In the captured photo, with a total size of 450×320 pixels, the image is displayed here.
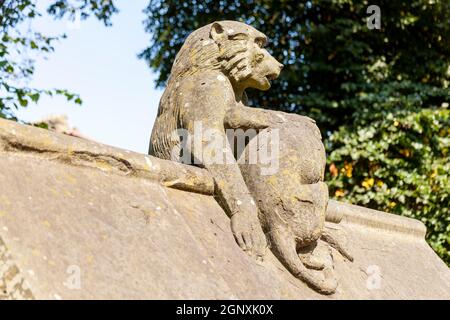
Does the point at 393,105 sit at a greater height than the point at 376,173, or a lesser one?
greater

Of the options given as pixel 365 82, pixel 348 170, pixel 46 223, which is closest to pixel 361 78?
pixel 365 82

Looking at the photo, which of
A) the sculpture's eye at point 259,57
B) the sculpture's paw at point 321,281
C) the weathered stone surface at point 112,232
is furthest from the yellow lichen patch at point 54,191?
the sculpture's eye at point 259,57

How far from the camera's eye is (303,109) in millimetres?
10094

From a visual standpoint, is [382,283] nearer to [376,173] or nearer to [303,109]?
[376,173]

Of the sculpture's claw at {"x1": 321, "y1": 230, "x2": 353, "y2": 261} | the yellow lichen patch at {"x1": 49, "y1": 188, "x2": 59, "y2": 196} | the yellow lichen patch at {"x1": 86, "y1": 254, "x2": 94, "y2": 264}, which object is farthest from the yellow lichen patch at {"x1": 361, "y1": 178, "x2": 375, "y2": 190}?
the yellow lichen patch at {"x1": 86, "y1": 254, "x2": 94, "y2": 264}

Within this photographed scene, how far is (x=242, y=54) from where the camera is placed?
11.0 ft

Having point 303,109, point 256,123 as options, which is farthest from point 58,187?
point 303,109

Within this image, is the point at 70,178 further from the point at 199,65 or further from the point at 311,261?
the point at 311,261

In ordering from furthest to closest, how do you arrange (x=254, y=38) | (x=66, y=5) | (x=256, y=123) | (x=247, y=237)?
1. (x=66, y=5)
2. (x=254, y=38)
3. (x=256, y=123)
4. (x=247, y=237)

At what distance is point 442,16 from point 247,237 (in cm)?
776

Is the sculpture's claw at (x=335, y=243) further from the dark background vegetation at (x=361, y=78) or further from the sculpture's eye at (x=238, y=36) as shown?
the dark background vegetation at (x=361, y=78)

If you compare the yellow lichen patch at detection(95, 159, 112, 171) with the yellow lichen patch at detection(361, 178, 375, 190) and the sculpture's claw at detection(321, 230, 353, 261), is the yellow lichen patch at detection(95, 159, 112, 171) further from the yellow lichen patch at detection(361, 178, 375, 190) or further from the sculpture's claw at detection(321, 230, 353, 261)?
the yellow lichen patch at detection(361, 178, 375, 190)

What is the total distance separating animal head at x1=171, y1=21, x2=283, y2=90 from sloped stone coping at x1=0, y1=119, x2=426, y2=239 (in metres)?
0.59

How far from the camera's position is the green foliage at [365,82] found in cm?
794
